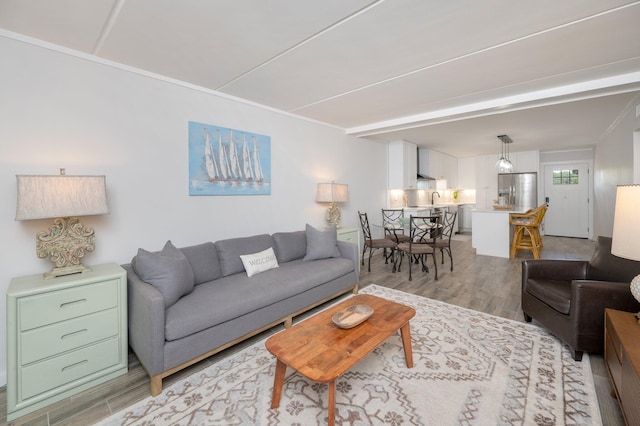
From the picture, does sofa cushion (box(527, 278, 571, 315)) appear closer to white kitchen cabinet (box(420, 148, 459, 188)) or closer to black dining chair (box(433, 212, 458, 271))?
black dining chair (box(433, 212, 458, 271))

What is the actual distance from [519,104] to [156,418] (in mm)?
4745

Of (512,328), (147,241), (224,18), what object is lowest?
(512,328)

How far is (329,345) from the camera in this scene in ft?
5.60

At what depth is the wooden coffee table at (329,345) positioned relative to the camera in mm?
1493

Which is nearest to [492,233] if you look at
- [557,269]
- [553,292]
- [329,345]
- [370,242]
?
[370,242]

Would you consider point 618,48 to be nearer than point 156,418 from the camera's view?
No

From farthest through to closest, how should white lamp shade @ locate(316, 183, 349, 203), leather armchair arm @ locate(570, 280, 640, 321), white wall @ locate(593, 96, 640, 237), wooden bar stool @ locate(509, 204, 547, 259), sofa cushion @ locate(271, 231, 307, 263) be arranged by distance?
wooden bar stool @ locate(509, 204, 547, 259)
white lamp shade @ locate(316, 183, 349, 203)
white wall @ locate(593, 96, 640, 237)
sofa cushion @ locate(271, 231, 307, 263)
leather armchair arm @ locate(570, 280, 640, 321)

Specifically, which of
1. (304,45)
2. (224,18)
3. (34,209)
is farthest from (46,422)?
(304,45)

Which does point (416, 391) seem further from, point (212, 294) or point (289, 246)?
point (289, 246)

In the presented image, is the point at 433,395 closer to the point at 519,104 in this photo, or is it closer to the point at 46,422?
the point at 46,422

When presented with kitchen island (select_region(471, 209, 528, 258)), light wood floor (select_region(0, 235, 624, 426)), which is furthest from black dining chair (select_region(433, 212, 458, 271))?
kitchen island (select_region(471, 209, 528, 258))

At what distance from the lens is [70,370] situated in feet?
6.15

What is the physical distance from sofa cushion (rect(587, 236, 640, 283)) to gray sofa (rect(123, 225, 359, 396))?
2.37 meters

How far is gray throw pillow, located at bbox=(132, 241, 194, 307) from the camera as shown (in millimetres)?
2129
